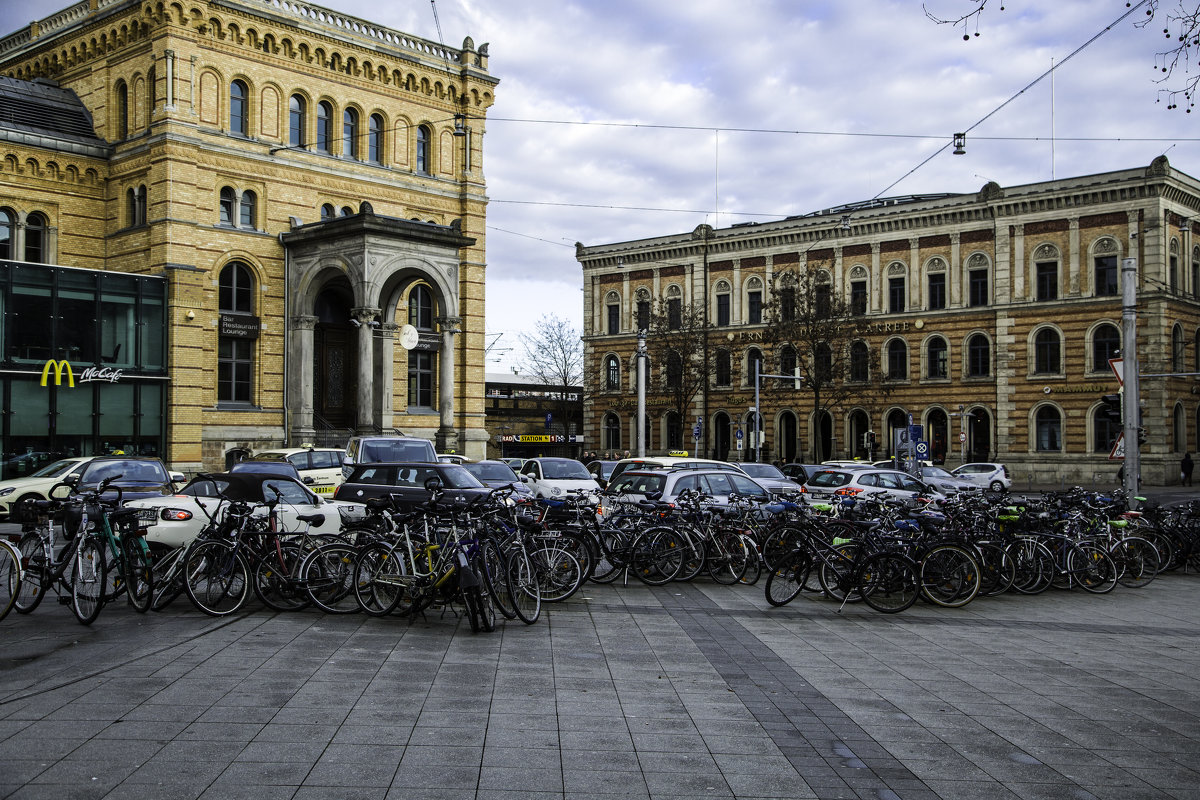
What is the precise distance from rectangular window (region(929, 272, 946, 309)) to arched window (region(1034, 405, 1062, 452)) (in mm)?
7486

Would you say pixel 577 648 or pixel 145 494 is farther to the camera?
pixel 145 494

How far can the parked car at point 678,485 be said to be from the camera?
55.0ft

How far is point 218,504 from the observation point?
12.7 meters

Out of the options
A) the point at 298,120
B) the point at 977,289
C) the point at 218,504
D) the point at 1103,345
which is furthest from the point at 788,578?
the point at 977,289

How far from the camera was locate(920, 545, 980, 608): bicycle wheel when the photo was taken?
39.2ft

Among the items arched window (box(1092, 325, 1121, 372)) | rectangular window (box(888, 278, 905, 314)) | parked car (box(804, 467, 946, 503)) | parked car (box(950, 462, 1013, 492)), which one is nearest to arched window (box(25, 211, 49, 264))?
parked car (box(804, 467, 946, 503))

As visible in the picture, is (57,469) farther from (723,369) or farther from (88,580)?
(723,369)

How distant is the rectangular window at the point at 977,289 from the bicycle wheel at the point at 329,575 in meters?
45.2

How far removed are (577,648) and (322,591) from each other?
2.98 metres

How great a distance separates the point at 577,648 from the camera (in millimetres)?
9219

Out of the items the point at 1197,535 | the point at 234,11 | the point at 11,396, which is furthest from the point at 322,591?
the point at 234,11

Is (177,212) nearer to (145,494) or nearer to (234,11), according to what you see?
(234,11)

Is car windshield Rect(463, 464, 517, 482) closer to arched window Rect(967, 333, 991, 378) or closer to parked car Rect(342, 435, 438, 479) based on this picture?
parked car Rect(342, 435, 438, 479)

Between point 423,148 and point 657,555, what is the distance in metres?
28.8
